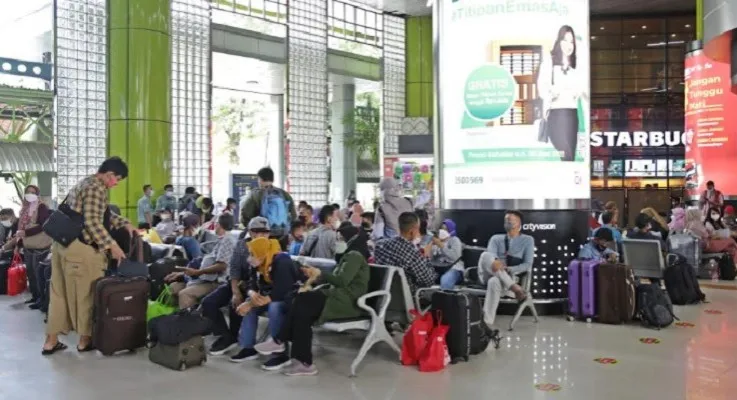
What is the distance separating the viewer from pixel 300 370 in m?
5.01

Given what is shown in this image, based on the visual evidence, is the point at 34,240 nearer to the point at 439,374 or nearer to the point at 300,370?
the point at 300,370

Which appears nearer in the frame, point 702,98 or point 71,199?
point 71,199

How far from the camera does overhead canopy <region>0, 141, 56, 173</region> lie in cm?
1742

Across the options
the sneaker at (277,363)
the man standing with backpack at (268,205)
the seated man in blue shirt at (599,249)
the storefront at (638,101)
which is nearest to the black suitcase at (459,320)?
the sneaker at (277,363)

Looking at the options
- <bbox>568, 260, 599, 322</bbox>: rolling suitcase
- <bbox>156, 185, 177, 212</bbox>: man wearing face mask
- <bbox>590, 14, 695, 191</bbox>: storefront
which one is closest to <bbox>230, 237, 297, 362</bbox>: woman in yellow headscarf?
<bbox>568, 260, 599, 322</bbox>: rolling suitcase

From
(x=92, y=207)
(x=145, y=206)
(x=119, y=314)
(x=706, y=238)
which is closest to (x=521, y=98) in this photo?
(x=92, y=207)

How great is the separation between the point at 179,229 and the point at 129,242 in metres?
4.00

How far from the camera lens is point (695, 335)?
252 inches

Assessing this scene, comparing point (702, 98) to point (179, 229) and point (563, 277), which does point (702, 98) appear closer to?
point (563, 277)

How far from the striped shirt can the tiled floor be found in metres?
0.93

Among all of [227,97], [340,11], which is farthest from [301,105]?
[227,97]

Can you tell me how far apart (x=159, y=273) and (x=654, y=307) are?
491 centimetres

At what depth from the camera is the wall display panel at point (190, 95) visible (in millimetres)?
15000

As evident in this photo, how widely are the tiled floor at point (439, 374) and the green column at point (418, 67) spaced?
16423mm
